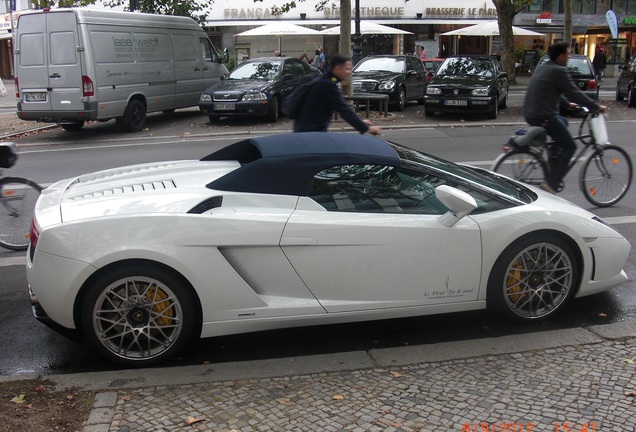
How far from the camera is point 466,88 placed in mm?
16344

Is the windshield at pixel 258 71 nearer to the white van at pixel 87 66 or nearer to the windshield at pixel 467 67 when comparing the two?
the white van at pixel 87 66

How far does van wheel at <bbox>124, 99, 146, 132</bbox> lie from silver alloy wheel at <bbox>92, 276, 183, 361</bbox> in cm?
1242

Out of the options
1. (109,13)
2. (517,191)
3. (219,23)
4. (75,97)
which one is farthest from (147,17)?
(219,23)

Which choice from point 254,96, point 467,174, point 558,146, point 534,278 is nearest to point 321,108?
point 467,174

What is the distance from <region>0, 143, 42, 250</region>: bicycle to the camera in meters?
6.57

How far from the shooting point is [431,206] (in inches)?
171

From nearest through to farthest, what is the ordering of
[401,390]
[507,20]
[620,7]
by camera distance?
[401,390] < [507,20] < [620,7]

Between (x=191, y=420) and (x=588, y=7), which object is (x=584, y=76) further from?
(x=588, y=7)

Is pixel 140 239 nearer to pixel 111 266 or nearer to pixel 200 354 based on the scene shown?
pixel 111 266

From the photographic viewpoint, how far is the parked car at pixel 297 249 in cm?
394

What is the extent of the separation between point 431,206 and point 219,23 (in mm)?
37300

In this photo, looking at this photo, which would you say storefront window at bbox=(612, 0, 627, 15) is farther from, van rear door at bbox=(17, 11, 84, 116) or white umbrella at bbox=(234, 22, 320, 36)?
van rear door at bbox=(17, 11, 84, 116)

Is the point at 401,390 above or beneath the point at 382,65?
beneath

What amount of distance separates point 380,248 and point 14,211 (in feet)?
14.0
